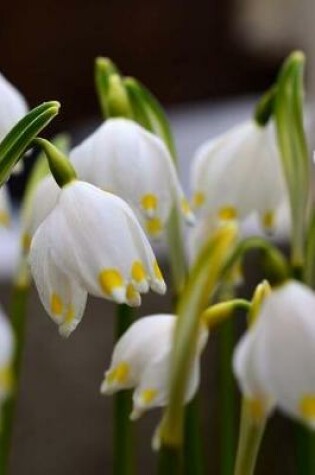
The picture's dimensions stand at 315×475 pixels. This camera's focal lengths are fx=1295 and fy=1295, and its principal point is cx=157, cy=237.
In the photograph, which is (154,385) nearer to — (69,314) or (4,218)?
(69,314)

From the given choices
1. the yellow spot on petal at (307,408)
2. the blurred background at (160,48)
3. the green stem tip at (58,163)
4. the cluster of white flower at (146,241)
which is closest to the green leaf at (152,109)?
the cluster of white flower at (146,241)

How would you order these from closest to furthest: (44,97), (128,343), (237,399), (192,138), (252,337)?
(252,337)
(128,343)
(237,399)
(192,138)
(44,97)

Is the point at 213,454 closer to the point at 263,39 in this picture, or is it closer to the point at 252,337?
the point at 252,337

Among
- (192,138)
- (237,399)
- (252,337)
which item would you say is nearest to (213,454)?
(237,399)

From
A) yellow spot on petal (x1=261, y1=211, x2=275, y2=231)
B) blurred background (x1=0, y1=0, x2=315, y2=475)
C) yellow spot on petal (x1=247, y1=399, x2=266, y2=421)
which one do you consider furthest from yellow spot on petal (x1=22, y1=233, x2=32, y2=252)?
blurred background (x1=0, y1=0, x2=315, y2=475)

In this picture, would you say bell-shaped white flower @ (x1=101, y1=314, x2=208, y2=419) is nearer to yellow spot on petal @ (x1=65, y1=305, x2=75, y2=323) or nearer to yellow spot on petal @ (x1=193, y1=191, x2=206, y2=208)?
yellow spot on petal @ (x1=65, y1=305, x2=75, y2=323)

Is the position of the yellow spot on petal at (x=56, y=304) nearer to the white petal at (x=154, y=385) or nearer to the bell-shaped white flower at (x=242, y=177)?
the white petal at (x=154, y=385)
